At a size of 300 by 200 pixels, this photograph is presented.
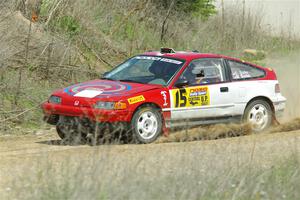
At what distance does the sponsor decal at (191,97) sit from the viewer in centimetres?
1386

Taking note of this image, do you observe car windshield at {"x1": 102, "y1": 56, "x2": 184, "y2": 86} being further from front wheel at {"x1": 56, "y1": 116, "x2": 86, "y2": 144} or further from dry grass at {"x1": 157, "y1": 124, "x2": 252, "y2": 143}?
front wheel at {"x1": 56, "y1": 116, "x2": 86, "y2": 144}

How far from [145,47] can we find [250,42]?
5.74 m

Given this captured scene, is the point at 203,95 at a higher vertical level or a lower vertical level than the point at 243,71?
lower

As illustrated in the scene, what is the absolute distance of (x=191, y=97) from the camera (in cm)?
1402

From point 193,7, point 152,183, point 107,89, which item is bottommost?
point 152,183

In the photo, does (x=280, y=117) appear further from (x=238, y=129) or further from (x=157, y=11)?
(x=157, y=11)

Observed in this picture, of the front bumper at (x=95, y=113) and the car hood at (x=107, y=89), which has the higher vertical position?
the car hood at (x=107, y=89)

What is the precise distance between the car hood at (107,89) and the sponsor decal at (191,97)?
35 centimetres

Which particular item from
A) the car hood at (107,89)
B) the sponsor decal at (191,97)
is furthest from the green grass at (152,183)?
the sponsor decal at (191,97)

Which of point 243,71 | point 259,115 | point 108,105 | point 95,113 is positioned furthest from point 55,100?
point 259,115

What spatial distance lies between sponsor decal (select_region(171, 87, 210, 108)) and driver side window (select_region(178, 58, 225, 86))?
Answer: 125 mm

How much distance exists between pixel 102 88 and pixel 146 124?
0.89 metres

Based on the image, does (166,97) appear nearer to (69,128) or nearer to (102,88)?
(102,88)

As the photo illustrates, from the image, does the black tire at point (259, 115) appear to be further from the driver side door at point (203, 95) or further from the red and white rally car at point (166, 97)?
the driver side door at point (203, 95)
